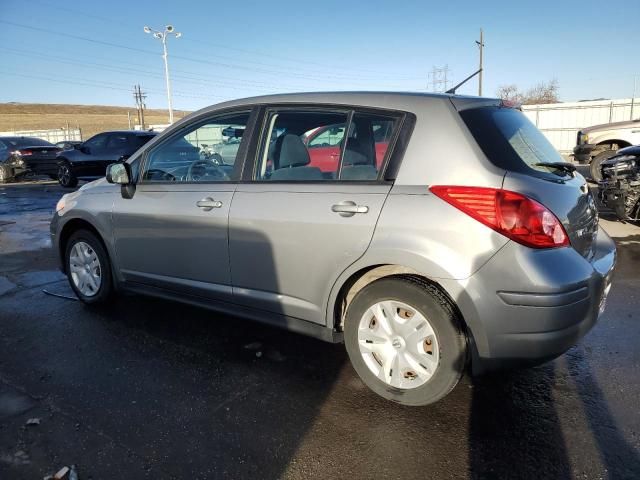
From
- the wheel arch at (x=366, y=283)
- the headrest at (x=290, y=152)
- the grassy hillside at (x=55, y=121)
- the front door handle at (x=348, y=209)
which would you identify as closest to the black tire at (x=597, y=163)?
the headrest at (x=290, y=152)

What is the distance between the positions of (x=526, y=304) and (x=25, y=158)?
1795 centimetres

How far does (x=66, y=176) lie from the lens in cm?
1514

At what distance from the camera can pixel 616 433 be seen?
2.50 m

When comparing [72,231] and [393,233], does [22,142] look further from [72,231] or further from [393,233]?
[393,233]

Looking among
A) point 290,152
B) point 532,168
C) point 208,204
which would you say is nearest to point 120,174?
point 208,204

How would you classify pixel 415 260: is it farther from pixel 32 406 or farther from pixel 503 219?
pixel 32 406

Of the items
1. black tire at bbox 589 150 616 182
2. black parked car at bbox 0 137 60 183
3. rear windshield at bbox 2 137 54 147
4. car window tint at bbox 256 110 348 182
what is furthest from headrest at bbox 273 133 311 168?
rear windshield at bbox 2 137 54 147

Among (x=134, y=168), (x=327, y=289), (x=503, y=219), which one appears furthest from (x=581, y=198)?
(x=134, y=168)

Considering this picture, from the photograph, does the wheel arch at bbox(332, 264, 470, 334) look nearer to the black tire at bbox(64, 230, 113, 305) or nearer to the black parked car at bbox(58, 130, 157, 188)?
the black tire at bbox(64, 230, 113, 305)

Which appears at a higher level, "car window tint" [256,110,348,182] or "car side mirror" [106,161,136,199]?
"car window tint" [256,110,348,182]

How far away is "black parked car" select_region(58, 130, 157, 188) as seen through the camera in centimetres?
1466

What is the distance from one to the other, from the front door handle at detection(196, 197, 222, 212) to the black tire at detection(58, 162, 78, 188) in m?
13.4

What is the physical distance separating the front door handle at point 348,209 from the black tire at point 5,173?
58.0 ft

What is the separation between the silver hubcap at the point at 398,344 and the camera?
266 centimetres
